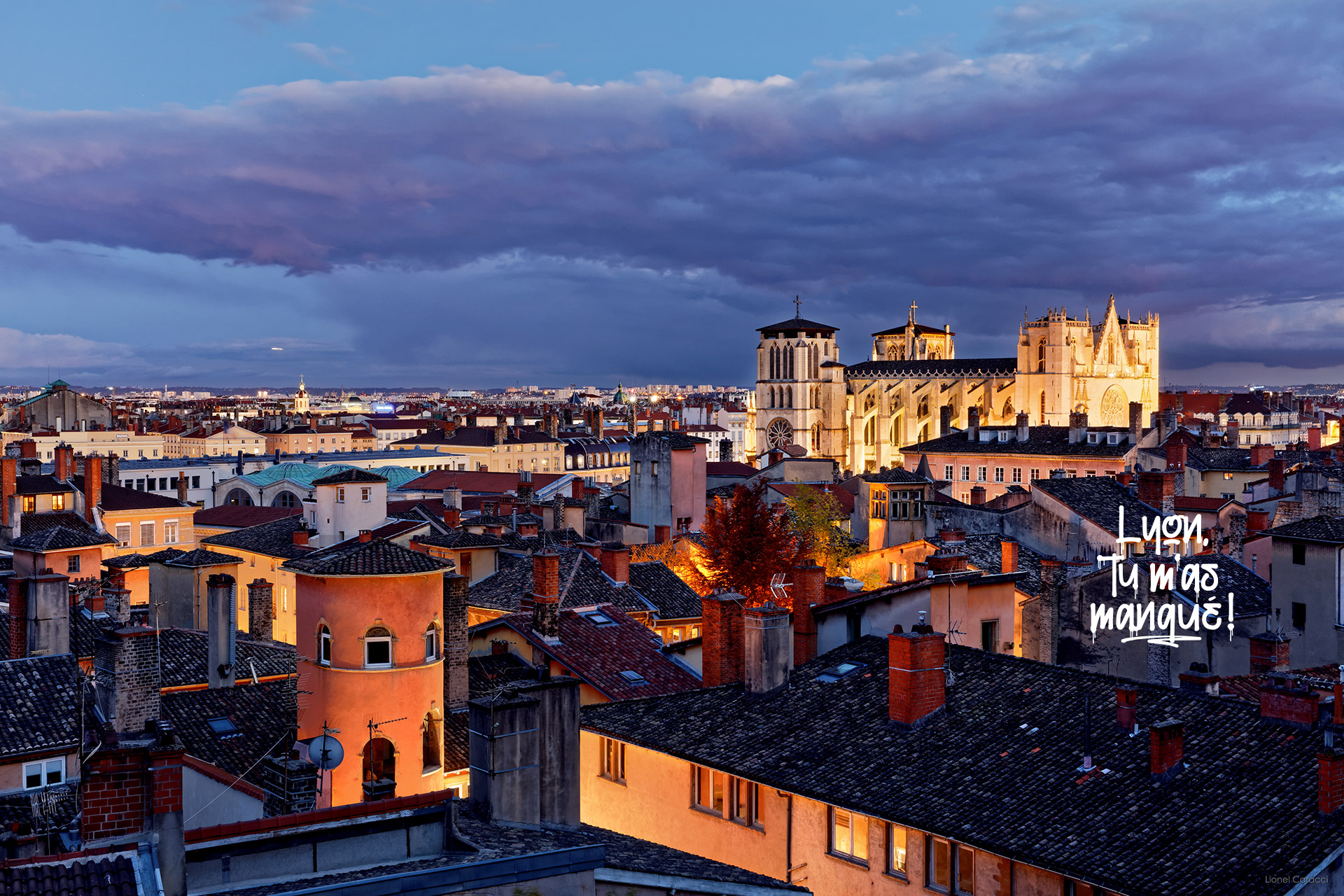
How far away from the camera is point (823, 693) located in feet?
63.9

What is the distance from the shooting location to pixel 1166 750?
48.7ft

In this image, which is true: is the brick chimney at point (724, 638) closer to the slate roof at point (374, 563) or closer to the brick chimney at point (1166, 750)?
the slate roof at point (374, 563)

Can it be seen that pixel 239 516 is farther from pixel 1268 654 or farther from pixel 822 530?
pixel 1268 654

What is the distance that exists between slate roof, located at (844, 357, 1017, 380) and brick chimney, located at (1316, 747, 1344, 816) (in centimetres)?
11187

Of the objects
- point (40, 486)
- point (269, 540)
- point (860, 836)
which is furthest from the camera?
point (40, 486)

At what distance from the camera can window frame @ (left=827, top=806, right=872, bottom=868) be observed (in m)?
16.0

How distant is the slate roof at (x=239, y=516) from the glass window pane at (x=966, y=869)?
45.3 metres

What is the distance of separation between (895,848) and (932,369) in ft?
374

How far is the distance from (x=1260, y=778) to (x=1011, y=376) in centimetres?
11094

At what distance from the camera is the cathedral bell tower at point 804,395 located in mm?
131875

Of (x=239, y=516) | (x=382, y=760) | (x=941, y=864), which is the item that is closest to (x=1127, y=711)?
(x=941, y=864)

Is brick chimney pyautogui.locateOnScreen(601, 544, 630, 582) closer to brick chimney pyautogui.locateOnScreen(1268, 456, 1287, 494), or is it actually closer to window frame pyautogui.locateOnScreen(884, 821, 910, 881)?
window frame pyautogui.locateOnScreen(884, 821, 910, 881)

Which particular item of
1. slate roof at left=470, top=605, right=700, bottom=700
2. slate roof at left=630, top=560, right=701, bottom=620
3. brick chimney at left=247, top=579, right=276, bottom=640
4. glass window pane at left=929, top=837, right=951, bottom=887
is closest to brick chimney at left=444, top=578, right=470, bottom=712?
slate roof at left=470, top=605, right=700, bottom=700

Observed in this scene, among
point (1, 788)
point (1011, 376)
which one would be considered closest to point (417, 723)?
point (1, 788)
